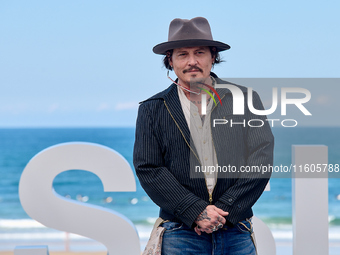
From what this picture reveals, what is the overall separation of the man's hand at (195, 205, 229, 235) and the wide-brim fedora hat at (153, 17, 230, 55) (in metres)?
0.76

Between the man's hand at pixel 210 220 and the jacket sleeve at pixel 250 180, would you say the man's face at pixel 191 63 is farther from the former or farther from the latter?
the man's hand at pixel 210 220

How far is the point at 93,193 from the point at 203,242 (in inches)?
637

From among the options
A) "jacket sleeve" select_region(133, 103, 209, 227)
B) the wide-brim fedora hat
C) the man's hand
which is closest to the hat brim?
the wide-brim fedora hat

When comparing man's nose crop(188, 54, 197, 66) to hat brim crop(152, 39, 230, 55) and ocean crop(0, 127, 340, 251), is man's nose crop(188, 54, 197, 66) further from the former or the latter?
ocean crop(0, 127, 340, 251)

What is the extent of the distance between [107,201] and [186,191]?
14621 mm

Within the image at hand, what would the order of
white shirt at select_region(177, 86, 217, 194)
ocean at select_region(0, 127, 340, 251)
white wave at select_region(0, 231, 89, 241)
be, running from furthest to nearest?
ocean at select_region(0, 127, 340, 251) → white wave at select_region(0, 231, 89, 241) → white shirt at select_region(177, 86, 217, 194)

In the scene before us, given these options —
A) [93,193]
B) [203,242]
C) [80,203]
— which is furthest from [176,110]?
[93,193]

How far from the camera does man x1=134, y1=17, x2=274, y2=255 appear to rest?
90.8 inches

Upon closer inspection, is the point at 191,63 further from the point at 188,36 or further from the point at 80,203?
the point at 80,203

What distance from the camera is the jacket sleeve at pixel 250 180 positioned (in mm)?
2309

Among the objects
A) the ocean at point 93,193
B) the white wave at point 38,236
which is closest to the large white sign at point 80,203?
the ocean at point 93,193

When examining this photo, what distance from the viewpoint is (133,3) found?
32.3 m

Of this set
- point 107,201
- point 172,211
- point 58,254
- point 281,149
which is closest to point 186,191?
point 172,211

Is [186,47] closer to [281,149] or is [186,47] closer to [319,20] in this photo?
[281,149]
